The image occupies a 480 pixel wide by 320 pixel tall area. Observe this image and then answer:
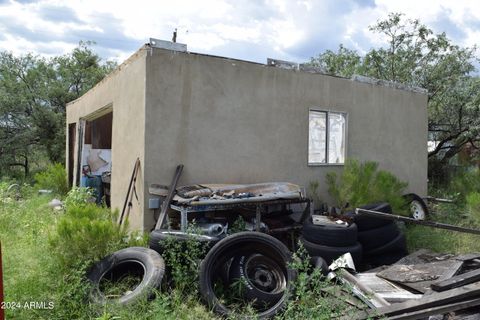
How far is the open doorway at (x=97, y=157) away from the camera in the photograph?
9156 mm

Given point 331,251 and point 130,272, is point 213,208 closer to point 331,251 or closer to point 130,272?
point 130,272

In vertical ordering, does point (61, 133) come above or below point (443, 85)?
below

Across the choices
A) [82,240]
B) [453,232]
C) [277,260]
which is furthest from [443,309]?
[453,232]

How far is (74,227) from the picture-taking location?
14.1 feet

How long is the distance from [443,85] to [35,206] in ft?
40.3

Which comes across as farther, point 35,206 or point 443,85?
Answer: point 443,85

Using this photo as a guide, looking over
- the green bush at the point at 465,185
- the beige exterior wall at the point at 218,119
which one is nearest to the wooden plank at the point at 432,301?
the beige exterior wall at the point at 218,119

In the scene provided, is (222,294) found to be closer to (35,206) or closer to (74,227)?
(74,227)

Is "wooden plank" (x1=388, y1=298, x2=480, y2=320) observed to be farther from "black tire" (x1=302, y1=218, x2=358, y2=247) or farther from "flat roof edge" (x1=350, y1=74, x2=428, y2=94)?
"flat roof edge" (x1=350, y1=74, x2=428, y2=94)

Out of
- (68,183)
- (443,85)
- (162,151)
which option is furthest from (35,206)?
(443,85)

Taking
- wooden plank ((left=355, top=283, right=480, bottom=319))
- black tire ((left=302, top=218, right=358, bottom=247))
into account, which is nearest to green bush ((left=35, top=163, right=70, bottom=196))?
black tire ((left=302, top=218, right=358, bottom=247))

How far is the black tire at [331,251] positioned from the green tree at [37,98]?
13158 mm

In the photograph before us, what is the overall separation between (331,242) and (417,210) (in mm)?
3886

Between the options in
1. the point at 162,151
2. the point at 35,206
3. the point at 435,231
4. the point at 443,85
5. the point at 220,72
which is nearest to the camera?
the point at 162,151
